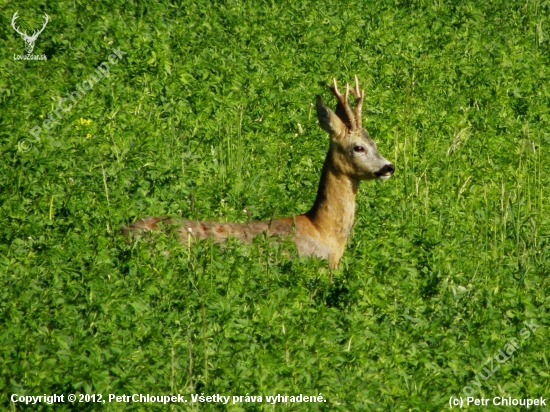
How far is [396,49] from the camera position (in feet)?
40.1

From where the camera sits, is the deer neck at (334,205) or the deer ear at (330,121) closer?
the deer neck at (334,205)

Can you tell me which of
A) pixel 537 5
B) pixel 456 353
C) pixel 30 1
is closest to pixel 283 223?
pixel 456 353

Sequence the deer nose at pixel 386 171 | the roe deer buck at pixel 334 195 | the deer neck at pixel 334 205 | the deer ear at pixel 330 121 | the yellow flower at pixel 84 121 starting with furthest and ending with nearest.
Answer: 1. the yellow flower at pixel 84 121
2. the deer ear at pixel 330 121
3. the deer nose at pixel 386 171
4. the deer neck at pixel 334 205
5. the roe deer buck at pixel 334 195

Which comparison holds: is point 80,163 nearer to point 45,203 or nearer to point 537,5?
point 45,203

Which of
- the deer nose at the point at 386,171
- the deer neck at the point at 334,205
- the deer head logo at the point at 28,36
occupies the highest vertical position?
the deer head logo at the point at 28,36

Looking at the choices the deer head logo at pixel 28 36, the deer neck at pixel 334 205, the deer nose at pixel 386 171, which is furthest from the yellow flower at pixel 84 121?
the deer nose at pixel 386 171

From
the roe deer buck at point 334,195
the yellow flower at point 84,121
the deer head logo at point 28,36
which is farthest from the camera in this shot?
the deer head logo at point 28,36

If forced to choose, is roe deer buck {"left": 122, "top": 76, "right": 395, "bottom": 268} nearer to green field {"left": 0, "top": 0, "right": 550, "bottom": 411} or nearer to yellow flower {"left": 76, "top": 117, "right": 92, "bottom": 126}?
green field {"left": 0, "top": 0, "right": 550, "bottom": 411}

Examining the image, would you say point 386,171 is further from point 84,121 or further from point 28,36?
point 28,36

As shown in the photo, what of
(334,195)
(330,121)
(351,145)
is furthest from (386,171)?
(330,121)

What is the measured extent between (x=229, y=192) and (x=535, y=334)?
3088 mm

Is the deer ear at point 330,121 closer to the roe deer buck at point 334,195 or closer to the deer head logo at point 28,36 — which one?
the roe deer buck at point 334,195

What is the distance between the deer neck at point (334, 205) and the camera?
8695mm

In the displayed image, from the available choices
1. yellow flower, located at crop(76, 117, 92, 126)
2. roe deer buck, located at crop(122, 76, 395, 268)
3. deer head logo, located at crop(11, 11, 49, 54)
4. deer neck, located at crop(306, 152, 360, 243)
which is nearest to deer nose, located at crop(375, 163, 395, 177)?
roe deer buck, located at crop(122, 76, 395, 268)
